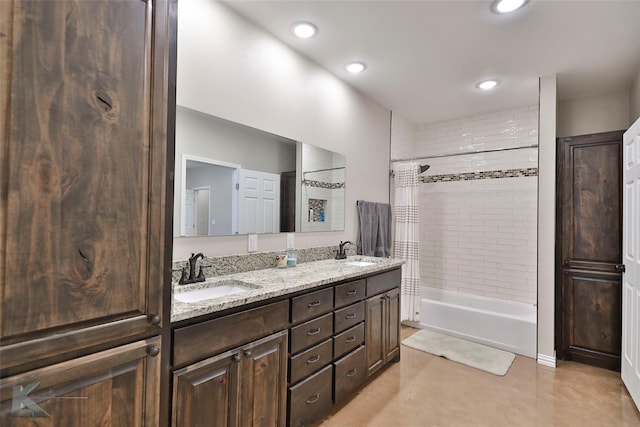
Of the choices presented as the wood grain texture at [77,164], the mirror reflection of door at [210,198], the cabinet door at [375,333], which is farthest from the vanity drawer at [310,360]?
the wood grain texture at [77,164]

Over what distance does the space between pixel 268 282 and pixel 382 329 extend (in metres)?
1.25

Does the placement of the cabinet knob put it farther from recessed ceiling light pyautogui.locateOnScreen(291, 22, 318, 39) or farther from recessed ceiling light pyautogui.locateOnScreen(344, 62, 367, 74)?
recessed ceiling light pyautogui.locateOnScreen(344, 62, 367, 74)

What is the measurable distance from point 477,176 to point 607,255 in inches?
66.1

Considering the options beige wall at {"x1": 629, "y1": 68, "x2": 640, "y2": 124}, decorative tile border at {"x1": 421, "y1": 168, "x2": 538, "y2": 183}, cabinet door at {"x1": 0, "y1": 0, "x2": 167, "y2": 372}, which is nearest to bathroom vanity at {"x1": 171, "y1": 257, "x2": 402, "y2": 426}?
cabinet door at {"x1": 0, "y1": 0, "x2": 167, "y2": 372}

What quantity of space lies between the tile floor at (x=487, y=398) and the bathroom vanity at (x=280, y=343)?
0.16m

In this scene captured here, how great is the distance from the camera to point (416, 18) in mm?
2209

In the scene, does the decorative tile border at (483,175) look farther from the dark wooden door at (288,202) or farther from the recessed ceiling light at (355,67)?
the dark wooden door at (288,202)

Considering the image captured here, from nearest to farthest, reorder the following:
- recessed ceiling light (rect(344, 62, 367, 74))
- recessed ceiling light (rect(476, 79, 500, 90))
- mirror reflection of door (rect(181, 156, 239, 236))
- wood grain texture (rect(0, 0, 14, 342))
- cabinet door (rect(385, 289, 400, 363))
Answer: wood grain texture (rect(0, 0, 14, 342)) → mirror reflection of door (rect(181, 156, 239, 236)) → cabinet door (rect(385, 289, 400, 363)) → recessed ceiling light (rect(344, 62, 367, 74)) → recessed ceiling light (rect(476, 79, 500, 90))

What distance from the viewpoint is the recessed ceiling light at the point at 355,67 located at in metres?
2.88

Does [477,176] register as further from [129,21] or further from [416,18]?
[129,21]

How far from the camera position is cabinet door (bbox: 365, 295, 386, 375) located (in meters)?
2.50

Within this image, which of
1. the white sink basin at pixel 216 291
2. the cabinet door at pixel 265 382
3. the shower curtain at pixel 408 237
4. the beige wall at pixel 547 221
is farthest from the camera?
the shower curtain at pixel 408 237

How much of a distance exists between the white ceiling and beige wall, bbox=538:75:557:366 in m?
0.33

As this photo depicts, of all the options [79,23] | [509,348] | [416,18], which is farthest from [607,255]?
[79,23]
